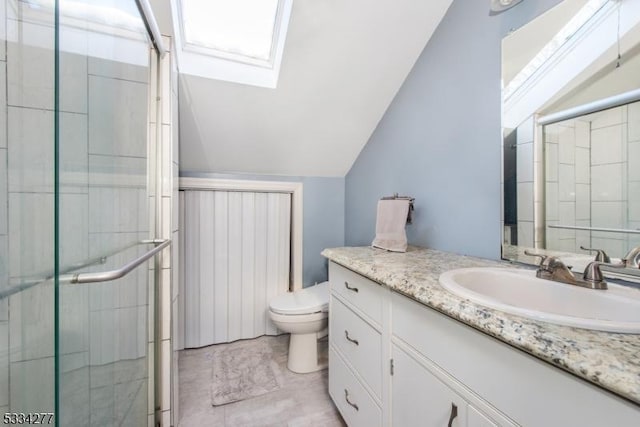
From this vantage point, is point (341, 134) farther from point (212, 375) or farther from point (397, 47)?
point (212, 375)

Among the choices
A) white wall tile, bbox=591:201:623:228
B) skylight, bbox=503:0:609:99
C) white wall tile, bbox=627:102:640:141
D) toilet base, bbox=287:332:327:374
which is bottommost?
toilet base, bbox=287:332:327:374

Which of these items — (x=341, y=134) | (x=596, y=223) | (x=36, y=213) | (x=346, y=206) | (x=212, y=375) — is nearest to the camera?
(x=36, y=213)

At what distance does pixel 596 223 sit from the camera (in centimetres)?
85

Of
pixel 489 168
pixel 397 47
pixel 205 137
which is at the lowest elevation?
pixel 489 168

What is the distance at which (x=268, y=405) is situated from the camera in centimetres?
149

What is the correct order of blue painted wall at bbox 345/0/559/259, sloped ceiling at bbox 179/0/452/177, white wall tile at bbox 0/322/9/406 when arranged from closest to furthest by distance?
white wall tile at bbox 0/322/9/406 < blue painted wall at bbox 345/0/559/259 < sloped ceiling at bbox 179/0/452/177

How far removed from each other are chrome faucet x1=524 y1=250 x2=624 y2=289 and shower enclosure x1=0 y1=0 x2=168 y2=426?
1.22 m

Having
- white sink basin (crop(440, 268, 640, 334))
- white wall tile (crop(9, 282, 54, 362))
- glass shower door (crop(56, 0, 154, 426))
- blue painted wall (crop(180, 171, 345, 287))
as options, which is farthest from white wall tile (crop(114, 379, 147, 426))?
blue painted wall (crop(180, 171, 345, 287))

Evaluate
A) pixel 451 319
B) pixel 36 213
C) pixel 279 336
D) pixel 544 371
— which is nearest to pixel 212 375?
pixel 279 336

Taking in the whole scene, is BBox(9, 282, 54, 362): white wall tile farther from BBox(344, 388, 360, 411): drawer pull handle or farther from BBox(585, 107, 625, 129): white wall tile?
BBox(585, 107, 625, 129): white wall tile

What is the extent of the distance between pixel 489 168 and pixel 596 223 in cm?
41

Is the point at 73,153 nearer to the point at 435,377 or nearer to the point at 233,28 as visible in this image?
the point at 435,377

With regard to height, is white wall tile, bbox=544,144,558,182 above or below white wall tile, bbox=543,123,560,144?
below

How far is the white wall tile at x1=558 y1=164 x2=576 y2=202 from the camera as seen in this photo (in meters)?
0.91
